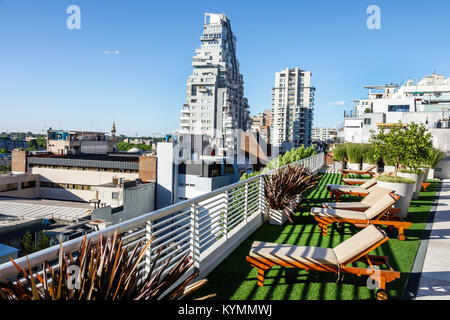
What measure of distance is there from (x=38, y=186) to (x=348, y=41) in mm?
60174

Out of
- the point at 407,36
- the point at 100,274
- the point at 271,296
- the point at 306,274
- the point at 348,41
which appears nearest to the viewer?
the point at 100,274

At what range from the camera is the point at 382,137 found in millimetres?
9875

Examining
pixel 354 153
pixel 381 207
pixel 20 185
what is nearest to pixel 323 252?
pixel 381 207

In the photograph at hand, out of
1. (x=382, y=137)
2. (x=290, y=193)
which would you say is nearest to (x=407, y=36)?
(x=382, y=137)

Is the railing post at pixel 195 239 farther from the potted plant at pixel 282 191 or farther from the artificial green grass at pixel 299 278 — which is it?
the potted plant at pixel 282 191

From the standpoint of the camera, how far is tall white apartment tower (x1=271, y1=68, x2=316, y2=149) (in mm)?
129125

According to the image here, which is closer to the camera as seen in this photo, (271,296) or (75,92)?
(271,296)

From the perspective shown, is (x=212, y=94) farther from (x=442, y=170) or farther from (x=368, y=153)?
(x=442, y=170)

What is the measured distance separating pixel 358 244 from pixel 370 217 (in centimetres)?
229

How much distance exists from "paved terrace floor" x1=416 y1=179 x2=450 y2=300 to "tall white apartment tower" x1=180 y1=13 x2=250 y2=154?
9703 centimetres

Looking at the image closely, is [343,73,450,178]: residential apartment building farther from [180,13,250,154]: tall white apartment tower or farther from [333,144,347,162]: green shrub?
[180,13,250,154]: tall white apartment tower

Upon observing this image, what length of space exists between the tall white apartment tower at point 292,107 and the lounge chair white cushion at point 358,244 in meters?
123
